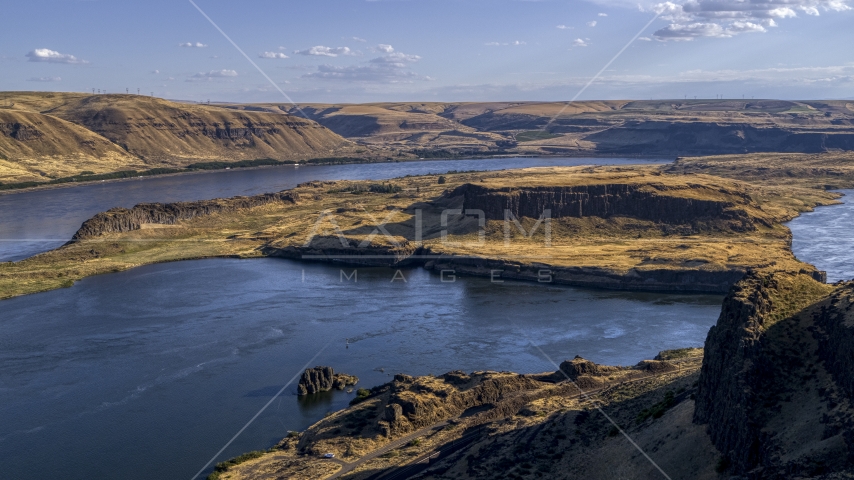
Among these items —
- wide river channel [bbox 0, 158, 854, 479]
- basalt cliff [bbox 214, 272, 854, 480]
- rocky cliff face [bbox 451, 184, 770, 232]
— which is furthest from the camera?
rocky cliff face [bbox 451, 184, 770, 232]

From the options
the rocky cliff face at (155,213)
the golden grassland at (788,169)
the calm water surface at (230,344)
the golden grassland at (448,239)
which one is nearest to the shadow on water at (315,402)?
the calm water surface at (230,344)

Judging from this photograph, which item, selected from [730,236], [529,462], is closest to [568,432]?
[529,462]

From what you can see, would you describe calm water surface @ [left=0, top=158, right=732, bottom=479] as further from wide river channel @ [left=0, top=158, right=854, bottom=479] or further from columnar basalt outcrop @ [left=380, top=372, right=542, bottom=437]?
columnar basalt outcrop @ [left=380, top=372, right=542, bottom=437]

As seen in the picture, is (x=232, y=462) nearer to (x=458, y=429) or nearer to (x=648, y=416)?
(x=458, y=429)

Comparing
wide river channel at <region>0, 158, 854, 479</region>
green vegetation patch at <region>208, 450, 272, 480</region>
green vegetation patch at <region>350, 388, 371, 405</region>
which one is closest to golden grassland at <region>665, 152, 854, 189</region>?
wide river channel at <region>0, 158, 854, 479</region>

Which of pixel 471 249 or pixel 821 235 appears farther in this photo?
pixel 821 235

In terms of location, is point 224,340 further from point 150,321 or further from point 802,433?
point 802,433

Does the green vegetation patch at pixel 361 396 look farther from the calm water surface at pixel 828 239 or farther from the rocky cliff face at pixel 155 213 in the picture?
the rocky cliff face at pixel 155 213
